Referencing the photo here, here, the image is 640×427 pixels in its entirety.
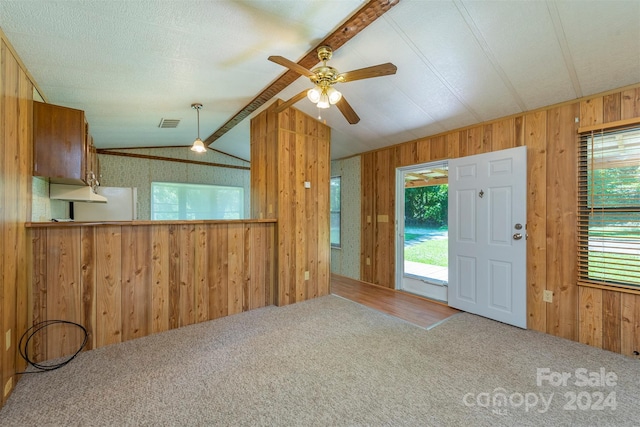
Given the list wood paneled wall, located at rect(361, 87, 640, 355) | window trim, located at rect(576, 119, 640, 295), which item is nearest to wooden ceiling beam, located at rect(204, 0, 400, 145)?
wood paneled wall, located at rect(361, 87, 640, 355)

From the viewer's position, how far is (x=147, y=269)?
2.70m

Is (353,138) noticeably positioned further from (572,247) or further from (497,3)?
(572,247)

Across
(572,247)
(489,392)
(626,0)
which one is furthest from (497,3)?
(489,392)

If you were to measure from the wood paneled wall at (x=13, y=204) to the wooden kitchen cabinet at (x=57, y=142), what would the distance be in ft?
0.27

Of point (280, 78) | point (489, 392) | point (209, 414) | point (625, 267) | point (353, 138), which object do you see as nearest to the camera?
point (209, 414)

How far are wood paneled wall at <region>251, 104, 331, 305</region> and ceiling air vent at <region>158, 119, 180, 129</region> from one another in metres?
1.21

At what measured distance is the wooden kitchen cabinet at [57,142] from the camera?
2.28m

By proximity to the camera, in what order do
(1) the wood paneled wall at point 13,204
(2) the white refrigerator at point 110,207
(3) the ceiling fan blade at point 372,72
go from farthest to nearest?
(2) the white refrigerator at point 110,207, (3) the ceiling fan blade at point 372,72, (1) the wood paneled wall at point 13,204

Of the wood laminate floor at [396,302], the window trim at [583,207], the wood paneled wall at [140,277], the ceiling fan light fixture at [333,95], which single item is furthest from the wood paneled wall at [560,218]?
the wood paneled wall at [140,277]

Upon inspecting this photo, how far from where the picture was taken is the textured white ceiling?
1793mm

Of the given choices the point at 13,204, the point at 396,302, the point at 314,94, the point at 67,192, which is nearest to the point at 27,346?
the point at 13,204

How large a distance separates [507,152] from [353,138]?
87.0 inches

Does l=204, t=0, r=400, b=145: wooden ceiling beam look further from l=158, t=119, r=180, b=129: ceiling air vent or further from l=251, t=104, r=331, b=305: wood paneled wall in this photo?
l=158, t=119, r=180, b=129: ceiling air vent

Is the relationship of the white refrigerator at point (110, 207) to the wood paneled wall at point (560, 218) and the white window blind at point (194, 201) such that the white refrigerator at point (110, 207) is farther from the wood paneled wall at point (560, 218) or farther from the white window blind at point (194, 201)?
the wood paneled wall at point (560, 218)
